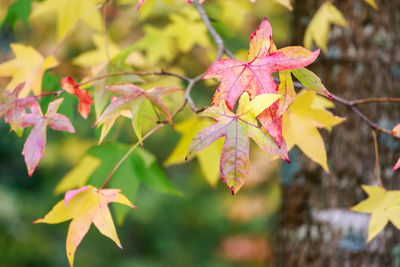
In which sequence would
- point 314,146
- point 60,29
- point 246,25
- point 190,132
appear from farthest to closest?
point 246,25, point 60,29, point 190,132, point 314,146

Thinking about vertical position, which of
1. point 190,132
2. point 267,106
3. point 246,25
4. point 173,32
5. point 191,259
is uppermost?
point 267,106

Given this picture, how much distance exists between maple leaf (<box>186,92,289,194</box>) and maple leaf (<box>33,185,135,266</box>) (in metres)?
0.20

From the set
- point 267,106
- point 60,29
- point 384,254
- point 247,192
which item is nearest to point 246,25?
point 247,192

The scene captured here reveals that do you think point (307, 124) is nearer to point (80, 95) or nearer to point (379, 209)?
point (379, 209)

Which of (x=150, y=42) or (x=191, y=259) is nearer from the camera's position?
(x=150, y=42)

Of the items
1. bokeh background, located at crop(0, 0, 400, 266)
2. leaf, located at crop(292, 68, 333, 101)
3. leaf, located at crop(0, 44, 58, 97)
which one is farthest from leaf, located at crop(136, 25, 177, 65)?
leaf, located at crop(292, 68, 333, 101)

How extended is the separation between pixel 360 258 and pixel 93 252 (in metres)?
3.46

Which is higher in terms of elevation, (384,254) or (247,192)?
(384,254)

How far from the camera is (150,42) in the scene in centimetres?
153

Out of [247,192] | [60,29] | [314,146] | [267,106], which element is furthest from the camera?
[247,192]

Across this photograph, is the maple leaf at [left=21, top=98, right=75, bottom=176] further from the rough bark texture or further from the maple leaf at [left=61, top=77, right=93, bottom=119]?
the rough bark texture

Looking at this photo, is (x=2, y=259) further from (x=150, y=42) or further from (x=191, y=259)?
(x=150, y=42)

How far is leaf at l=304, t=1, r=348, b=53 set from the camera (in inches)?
44.1

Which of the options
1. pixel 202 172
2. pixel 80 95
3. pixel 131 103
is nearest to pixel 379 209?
pixel 131 103
